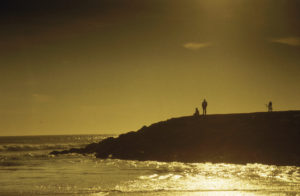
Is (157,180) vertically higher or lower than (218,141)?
lower

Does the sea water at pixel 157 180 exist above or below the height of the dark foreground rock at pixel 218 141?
below

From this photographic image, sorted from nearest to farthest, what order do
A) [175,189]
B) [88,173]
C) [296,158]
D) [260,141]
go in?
[175,189], [88,173], [296,158], [260,141]

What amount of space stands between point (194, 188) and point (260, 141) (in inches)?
775

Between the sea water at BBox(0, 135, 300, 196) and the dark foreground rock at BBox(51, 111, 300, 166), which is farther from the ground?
the dark foreground rock at BBox(51, 111, 300, 166)

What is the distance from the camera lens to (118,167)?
128ft

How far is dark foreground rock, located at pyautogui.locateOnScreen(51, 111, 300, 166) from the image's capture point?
41.8 m

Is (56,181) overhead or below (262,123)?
below

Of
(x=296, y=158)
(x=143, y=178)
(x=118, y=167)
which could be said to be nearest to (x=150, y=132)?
(x=118, y=167)

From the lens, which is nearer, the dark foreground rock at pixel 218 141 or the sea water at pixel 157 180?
the sea water at pixel 157 180

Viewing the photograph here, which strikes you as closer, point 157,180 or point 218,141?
point 157,180

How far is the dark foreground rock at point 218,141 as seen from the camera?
137 ft

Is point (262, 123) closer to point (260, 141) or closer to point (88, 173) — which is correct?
point (260, 141)

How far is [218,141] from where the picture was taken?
46.8m

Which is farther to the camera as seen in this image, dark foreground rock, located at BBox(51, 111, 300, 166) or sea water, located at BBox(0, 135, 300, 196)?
dark foreground rock, located at BBox(51, 111, 300, 166)
